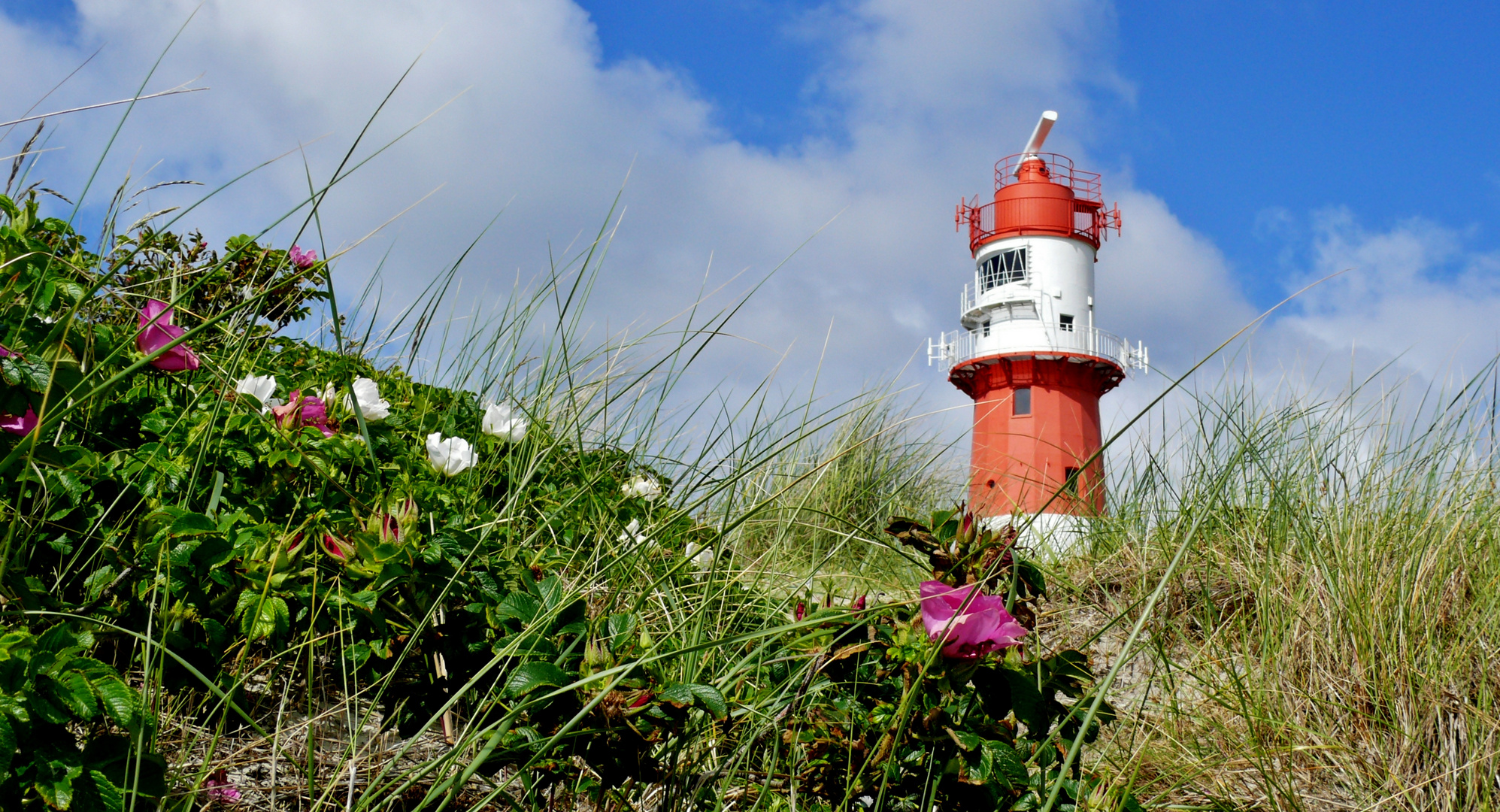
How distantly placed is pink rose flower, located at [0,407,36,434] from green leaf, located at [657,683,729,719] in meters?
0.85

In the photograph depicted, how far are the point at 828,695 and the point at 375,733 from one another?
701mm

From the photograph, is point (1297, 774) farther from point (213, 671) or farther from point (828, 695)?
point (213, 671)

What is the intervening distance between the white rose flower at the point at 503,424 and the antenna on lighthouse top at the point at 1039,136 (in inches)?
512

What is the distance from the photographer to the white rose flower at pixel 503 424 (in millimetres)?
2039

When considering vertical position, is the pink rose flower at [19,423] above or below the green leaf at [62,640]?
above

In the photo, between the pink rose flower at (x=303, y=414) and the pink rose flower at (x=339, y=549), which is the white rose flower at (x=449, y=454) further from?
the pink rose flower at (x=339, y=549)

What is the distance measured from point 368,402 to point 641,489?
724mm

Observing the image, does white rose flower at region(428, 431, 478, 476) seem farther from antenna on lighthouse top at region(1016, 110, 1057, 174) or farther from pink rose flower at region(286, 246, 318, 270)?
antenna on lighthouse top at region(1016, 110, 1057, 174)

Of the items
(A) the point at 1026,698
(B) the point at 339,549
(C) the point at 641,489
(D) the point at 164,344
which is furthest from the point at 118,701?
(C) the point at 641,489

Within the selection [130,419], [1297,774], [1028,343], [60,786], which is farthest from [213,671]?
[1028,343]

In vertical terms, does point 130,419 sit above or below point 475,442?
below

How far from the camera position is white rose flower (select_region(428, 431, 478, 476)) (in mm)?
1833

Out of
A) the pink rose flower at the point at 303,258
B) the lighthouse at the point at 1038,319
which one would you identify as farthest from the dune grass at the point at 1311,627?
the lighthouse at the point at 1038,319

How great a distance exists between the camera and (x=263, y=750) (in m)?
1.45
